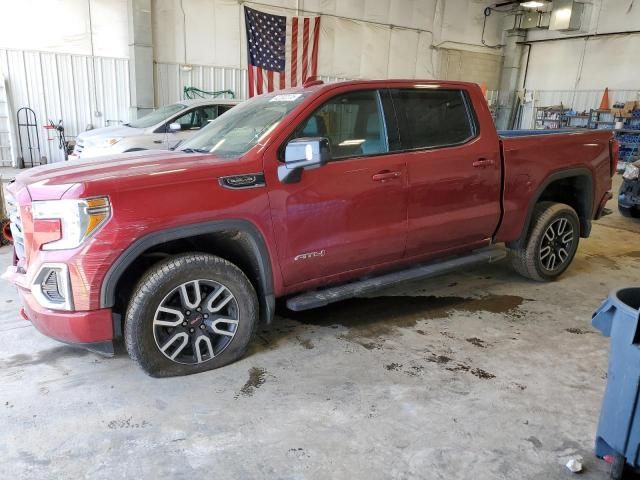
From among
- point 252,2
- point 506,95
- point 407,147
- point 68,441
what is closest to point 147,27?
point 252,2

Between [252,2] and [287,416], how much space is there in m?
13.4

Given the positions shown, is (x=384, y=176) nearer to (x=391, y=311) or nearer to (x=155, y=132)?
(x=391, y=311)

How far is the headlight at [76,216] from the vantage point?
8.47 feet

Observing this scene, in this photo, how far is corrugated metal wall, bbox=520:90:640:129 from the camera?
15.9 metres

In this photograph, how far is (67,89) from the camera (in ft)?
38.8

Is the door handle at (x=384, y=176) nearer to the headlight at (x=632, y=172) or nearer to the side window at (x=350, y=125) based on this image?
the side window at (x=350, y=125)

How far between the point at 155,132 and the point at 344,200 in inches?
255

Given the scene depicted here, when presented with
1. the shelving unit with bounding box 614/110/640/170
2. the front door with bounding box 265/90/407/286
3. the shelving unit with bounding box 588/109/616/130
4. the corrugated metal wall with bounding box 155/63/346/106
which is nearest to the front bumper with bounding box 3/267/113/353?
the front door with bounding box 265/90/407/286

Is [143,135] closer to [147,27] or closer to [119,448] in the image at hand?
[147,27]

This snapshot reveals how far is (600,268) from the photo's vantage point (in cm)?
550

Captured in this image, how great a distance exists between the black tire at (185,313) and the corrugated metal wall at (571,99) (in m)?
16.8

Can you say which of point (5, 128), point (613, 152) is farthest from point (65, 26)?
point (613, 152)

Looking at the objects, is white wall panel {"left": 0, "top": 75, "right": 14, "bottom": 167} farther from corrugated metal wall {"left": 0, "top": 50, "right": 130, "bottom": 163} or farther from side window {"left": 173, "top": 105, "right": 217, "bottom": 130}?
side window {"left": 173, "top": 105, "right": 217, "bottom": 130}

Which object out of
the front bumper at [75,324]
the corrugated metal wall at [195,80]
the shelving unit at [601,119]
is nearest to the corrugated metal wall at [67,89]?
the corrugated metal wall at [195,80]
